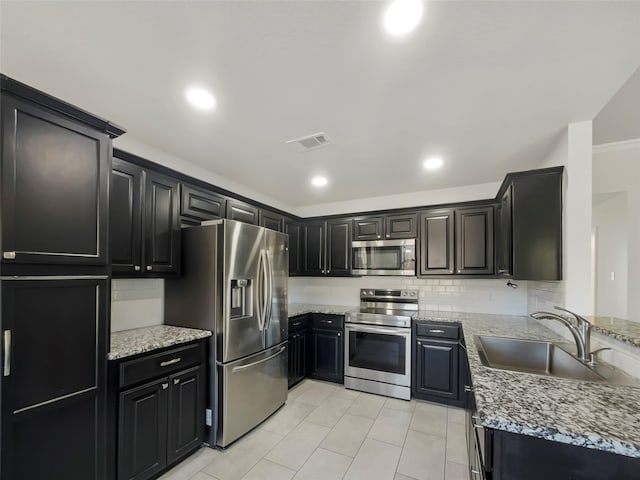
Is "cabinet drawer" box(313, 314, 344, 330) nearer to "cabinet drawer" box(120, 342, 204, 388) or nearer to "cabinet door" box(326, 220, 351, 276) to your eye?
"cabinet door" box(326, 220, 351, 276)

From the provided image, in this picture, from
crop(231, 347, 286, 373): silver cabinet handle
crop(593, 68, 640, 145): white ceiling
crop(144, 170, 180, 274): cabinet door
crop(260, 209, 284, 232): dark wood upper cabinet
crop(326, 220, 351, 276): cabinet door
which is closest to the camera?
crop(593, 68, 640, 145): white ceiling

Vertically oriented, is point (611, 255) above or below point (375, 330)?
above

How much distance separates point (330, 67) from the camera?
148 centimetres

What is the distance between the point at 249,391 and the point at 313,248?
222 cm

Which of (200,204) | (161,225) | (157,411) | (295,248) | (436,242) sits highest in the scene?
(200,204)

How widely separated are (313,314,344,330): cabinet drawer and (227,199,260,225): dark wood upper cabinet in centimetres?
150

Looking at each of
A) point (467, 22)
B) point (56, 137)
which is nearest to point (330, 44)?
point (467, 22)

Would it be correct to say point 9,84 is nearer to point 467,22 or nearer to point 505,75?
point 467,22

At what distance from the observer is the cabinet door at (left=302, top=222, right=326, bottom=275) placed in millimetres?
4188

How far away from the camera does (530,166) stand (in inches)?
114

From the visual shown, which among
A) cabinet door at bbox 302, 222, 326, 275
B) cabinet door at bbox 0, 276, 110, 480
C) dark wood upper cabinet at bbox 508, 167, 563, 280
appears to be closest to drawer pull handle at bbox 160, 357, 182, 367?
cabinet door at bbox 0, 276, 110, 480

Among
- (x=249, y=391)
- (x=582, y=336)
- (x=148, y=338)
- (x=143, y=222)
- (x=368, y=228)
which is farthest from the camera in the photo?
(x=368, y=228)


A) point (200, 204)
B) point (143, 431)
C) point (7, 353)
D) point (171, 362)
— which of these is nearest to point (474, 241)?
A: point (200, 204)

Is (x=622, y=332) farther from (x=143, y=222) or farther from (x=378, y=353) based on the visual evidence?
(x=143, y=222)
